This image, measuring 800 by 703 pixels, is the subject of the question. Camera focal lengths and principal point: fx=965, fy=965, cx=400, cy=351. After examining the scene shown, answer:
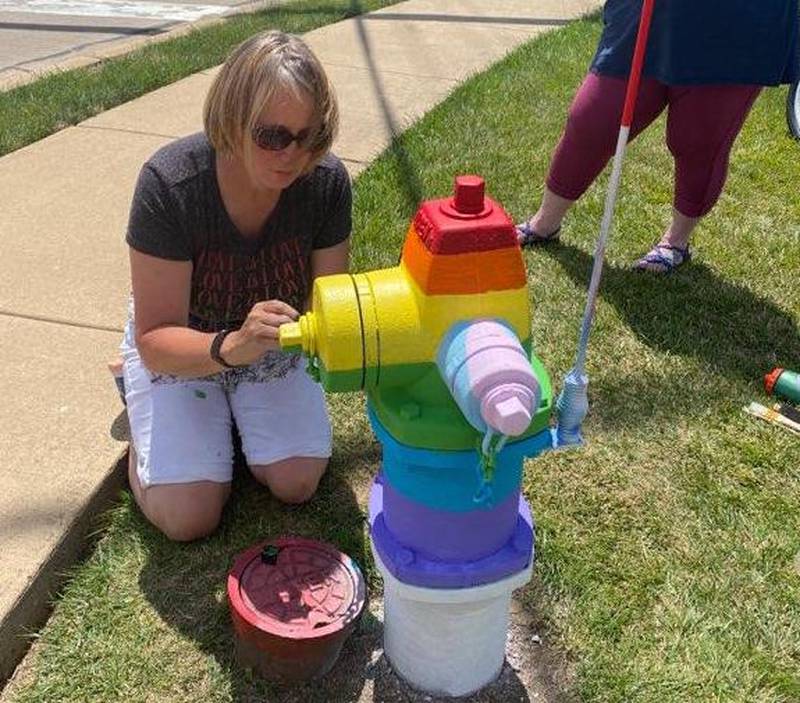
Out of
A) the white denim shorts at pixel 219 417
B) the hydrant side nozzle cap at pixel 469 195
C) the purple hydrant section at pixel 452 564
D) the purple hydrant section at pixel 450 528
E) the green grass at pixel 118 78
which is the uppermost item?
the hydrant side nozzle cap at pixel 469 195

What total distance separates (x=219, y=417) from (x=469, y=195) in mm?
1140

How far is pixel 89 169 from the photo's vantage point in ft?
13.3

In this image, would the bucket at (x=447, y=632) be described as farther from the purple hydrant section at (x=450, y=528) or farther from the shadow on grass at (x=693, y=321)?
the shadow on grass at (x=693, y=321)

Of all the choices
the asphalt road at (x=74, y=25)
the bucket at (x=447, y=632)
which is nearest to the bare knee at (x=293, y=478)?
the bucket at (x=447, y=632)

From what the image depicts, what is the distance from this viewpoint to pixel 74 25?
291 inches

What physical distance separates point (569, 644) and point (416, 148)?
2905 millimetres

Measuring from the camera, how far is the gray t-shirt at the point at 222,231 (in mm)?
1949

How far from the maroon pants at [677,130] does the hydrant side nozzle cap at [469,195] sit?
1.90m

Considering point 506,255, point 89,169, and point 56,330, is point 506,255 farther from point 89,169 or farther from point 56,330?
point 89,169

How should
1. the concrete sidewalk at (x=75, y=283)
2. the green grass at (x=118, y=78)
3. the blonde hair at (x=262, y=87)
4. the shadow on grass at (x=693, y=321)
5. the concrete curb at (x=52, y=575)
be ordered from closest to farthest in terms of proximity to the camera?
the blonde hair at (x=262, y=87), the concrete curb at (x=52, y=575), the concrete sidewalk at (x=75, y=283), the shadow on grass at (x=693, y=321), the green grass at (x=118, y=78)

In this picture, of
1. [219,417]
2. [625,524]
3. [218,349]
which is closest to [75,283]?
[219,417]

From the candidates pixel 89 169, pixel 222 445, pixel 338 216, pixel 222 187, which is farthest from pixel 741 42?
pixel 89 169

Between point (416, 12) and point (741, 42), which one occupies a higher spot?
point (741, 42)

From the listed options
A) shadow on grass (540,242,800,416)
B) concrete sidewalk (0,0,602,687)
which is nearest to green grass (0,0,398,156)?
concrete sidewalk (0,0,602,687)
